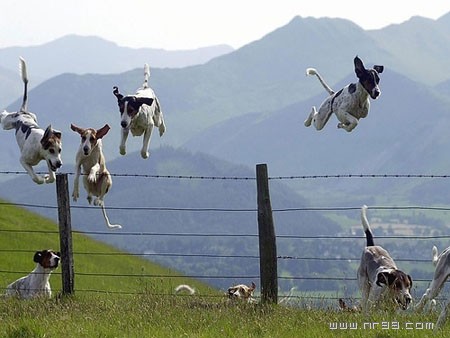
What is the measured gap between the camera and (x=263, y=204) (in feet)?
43.2

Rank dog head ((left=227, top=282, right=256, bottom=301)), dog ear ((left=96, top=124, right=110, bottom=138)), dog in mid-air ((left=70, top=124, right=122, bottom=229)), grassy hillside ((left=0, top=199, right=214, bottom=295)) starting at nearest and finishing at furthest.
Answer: dog ear ((left=96, top=124, right=110, bottom=138))
dog in mid-air ((left=70, top=124, right=122, bottom=229))
dog head ((left=227, top=282, right=256, bottom=301))
grassy hillside ((left=0, top=199, right=214, bottom=295))

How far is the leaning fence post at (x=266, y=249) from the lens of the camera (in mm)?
13141

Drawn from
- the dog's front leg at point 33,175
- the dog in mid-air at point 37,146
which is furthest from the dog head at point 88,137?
the dog's front leg at point 33,175

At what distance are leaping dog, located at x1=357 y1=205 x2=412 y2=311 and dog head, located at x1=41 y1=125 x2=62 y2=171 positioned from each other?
4.55 meters

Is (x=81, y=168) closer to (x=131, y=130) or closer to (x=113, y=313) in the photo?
(x=131, y=130)

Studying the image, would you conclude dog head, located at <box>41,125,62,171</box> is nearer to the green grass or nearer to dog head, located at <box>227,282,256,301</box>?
the green grass

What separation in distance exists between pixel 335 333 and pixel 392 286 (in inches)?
53.6

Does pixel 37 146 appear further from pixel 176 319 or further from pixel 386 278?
pixel 386 278

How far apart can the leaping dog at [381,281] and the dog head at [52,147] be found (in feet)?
14.9

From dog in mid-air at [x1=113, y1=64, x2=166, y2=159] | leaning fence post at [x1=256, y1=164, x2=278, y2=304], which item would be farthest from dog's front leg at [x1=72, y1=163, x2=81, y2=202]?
leaning fence post at [x1=256, y1=164, x2=278, y2=304]

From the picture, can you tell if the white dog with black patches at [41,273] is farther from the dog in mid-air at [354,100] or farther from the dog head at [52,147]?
the dog in mid-air at [354,100]

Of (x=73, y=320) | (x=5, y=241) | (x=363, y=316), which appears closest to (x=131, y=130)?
(x=73, y=320)

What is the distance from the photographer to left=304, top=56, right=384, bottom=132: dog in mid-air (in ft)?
42.7

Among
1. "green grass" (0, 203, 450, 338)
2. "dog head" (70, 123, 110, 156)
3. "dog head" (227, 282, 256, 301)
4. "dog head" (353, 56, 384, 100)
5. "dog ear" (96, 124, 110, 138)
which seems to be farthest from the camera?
"dog head" (227, 282, 256, 301)
